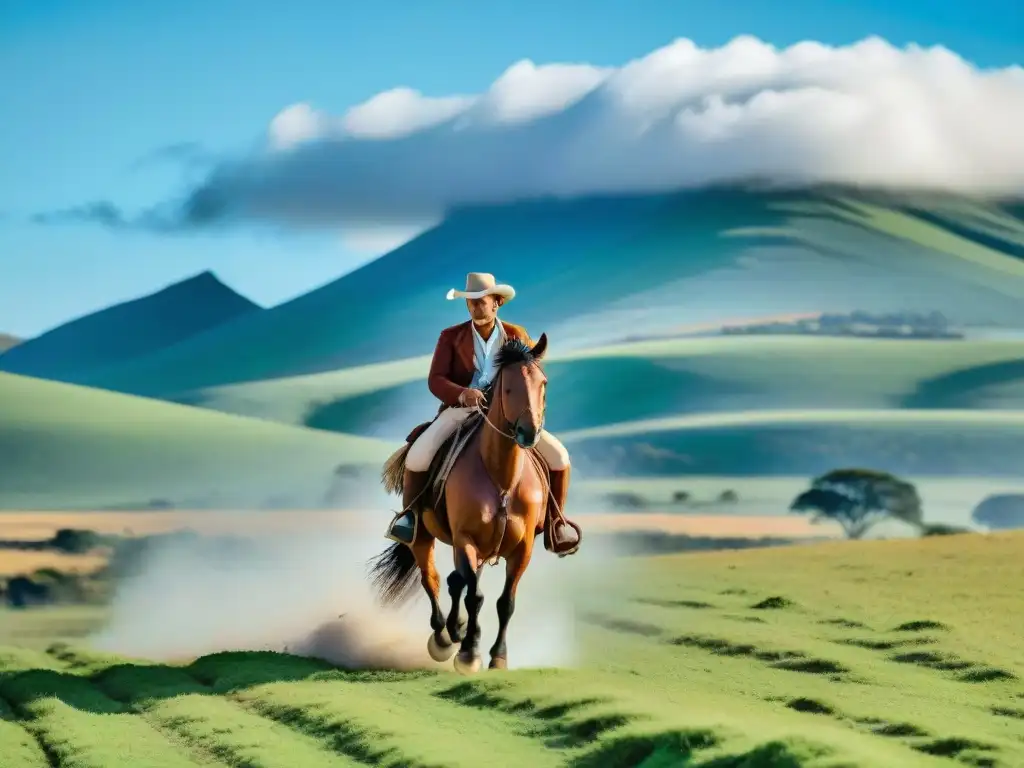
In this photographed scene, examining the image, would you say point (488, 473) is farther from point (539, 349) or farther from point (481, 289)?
point (481, 289)

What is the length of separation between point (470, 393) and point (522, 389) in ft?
5.11

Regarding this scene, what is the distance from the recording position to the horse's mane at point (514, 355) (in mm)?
20384

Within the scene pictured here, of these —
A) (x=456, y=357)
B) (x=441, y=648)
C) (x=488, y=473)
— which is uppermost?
(x=456, y=357)

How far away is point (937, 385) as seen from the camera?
6629 inches

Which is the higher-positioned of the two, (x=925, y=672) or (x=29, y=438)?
(x=29, y=438)

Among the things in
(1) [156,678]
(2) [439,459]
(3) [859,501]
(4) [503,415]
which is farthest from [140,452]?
(4) [503,415]

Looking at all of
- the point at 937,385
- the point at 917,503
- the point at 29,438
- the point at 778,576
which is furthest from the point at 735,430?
the point at 778,576

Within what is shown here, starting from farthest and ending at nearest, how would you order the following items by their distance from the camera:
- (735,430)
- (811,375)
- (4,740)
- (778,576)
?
(811,375) < (735,430) < (778,576) < (4,740)

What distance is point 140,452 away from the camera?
83250 mm

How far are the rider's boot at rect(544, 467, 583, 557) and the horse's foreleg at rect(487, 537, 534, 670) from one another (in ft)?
2.32

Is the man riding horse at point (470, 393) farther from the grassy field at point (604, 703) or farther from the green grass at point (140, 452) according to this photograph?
the green grass at point (140, 452)

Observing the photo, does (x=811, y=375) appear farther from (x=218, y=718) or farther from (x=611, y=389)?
(x=218, y=718)

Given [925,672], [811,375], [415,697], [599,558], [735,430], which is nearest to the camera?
[415,697]

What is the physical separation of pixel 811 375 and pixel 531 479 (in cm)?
14456
